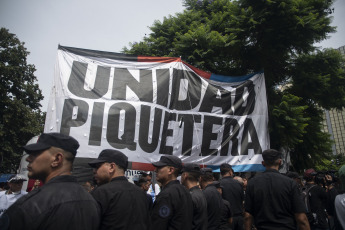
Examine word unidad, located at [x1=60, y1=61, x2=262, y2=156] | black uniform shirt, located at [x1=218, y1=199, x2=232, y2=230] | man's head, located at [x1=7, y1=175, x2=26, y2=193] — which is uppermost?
word unidad, located at [x1=60, y1=61, x2=262, y2=156]

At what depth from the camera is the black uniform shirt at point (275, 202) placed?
3.08 meters

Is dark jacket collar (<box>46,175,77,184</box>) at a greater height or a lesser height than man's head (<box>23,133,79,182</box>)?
lesser

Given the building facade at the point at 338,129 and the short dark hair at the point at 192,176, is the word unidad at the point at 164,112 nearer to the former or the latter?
the short dark hair at the point at 192,176

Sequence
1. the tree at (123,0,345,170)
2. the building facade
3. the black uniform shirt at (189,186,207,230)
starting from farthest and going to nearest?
1. the building facade
2. the tree at (123,0,345,170)
3. the black uniform shirt at (189,186,207,230)

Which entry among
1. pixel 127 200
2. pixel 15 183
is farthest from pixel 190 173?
pixel 15 183

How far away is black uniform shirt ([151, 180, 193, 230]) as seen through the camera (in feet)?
8.93

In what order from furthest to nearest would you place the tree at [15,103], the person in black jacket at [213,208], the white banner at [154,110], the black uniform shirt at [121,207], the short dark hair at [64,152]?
the tree at [15,103], the white banner at [154,110], the person in black jacket at [213,208], the black uniform shirt at [121,207], the short dark hair at [64,152]

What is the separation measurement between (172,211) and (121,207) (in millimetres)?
661

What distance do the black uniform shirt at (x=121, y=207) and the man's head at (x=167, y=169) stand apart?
0.69 metres

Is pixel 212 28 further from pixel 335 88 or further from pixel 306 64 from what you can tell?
pixel 335 88

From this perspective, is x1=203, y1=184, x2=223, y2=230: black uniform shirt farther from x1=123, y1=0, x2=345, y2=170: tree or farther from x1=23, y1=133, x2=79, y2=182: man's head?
x1=123, y1=0, x2=345, y2=170: tree

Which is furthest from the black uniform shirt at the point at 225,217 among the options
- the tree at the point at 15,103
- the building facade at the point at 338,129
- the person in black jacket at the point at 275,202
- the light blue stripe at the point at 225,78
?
the building facade at the point at 338,129

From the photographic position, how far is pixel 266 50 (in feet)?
31.6

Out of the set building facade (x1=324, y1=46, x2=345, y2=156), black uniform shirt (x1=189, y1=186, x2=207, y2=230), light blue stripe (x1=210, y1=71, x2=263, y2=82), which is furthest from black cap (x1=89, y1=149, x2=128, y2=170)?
building facade (x1=324, y1=46, x2=345, y2=156)
